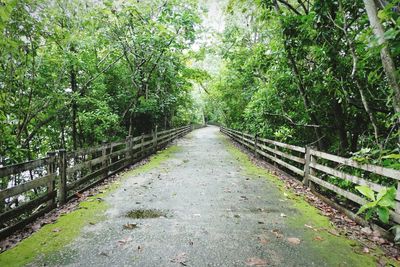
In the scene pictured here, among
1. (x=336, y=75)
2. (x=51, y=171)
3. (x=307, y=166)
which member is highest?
(x=336, y=75)

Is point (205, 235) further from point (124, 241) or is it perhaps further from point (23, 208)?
point (23, 208)

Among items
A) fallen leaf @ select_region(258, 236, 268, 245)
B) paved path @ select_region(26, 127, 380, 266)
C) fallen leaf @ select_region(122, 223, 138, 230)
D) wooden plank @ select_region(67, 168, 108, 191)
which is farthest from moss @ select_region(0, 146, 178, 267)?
fallen leaf @ select_region(258, 236, 268, 245)

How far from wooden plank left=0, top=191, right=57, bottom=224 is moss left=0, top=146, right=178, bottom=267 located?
39cm

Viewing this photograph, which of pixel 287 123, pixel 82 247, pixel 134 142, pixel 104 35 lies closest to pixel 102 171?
A: pixel 134 142

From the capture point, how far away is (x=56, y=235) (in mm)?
3814

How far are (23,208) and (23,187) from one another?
34cm

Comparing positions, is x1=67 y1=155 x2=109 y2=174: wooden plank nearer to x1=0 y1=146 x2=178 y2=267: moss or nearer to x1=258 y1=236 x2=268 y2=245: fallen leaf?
x1=0 y1=146 x2=178 y2=267: moss

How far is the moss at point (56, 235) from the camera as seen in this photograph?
3.22 metres

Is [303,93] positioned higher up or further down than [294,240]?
higher up

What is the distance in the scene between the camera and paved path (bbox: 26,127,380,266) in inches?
125

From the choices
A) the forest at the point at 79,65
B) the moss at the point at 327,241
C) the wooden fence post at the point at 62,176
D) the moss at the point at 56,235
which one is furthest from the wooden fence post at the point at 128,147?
the moss at the point at 327,241

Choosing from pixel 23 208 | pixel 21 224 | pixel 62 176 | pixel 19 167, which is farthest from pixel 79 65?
pixel 21 224

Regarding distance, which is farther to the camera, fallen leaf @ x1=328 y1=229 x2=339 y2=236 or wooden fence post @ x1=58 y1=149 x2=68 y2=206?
wooden fence post @ x1=58 y1=149 x2=68 y2=206

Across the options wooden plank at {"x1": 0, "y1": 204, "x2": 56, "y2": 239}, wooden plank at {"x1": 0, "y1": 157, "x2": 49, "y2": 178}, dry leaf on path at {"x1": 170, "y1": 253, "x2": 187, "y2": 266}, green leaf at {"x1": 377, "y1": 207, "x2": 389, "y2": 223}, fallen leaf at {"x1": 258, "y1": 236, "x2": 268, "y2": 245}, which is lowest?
fallen leaf at {"x1": 258, "y1": 236, "x2": 268, "y2": 245}
